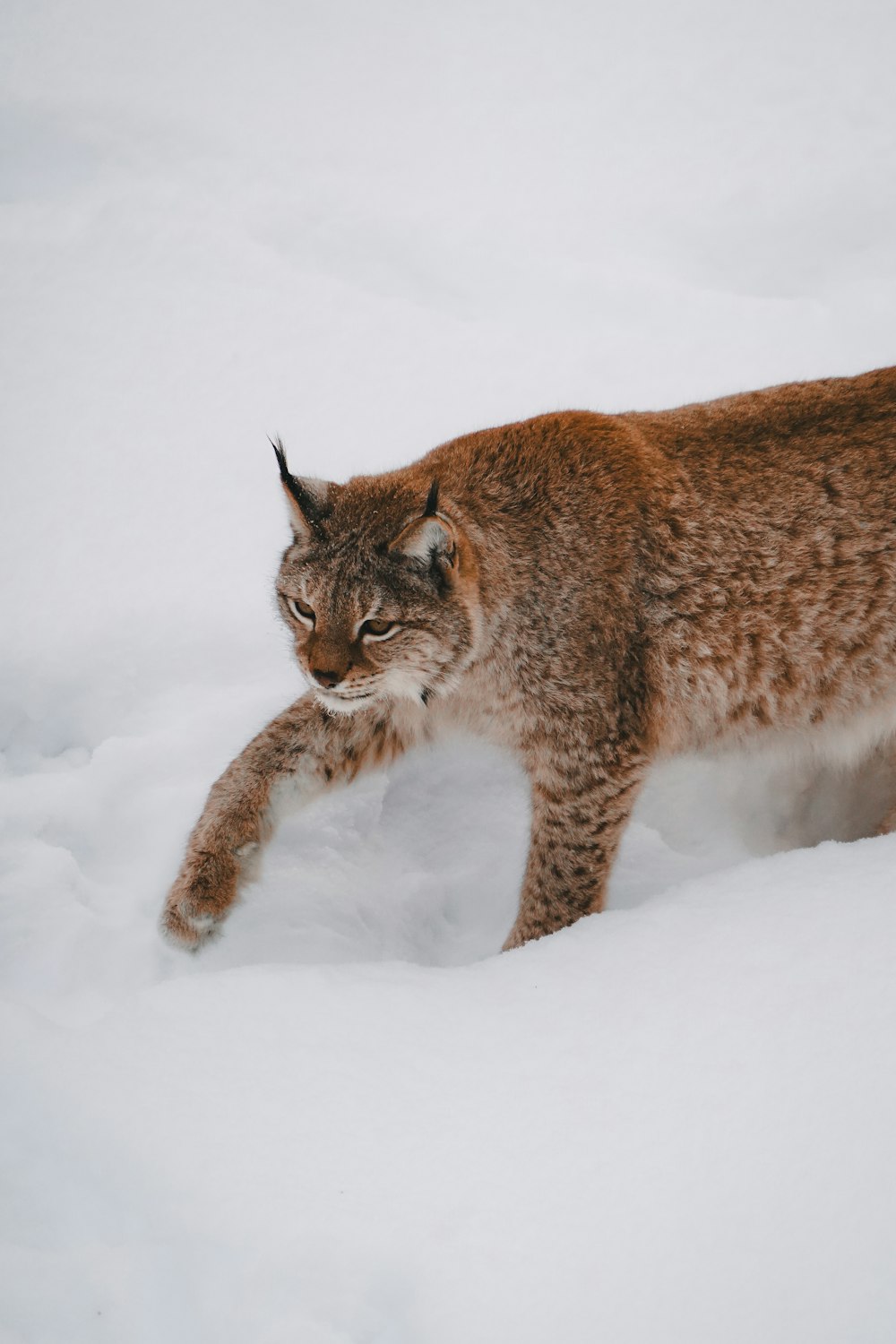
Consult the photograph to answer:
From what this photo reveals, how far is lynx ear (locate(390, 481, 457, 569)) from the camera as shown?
10.1 ft

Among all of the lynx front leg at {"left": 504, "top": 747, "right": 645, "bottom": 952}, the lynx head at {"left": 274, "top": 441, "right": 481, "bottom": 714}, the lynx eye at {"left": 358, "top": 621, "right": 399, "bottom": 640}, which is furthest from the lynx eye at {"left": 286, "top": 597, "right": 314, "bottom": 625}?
the lynx front leg at {"left": 504, "top": 747, "right": 645, "bottom": 952}

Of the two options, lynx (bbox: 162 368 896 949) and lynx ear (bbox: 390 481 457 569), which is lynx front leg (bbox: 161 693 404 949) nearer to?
lynx (bbox: 162 368 896 949)

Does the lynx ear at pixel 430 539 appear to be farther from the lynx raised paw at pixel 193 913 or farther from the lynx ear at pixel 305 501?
the lynx raised paw at pixel 193 913

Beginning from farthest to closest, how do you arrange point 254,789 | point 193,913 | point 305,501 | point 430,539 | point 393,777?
point 393,777 → point 254,789 → point 193,913 → point 305,501 → point 430,539

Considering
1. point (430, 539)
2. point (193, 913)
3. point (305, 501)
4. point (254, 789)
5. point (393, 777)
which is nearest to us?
point (430, 539)

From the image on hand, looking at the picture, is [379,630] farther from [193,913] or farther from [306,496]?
[193,913]

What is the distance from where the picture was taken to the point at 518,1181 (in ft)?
7.00

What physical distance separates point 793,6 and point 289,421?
6.55m

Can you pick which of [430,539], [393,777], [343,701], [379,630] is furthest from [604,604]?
[393,777]

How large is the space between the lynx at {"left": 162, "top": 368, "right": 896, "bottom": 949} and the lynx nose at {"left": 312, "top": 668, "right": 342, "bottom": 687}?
0.17ft

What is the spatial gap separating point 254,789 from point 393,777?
0.68 metres

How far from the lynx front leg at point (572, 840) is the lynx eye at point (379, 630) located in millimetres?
714

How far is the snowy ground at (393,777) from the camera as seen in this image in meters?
2.03

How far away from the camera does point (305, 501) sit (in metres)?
3.28
